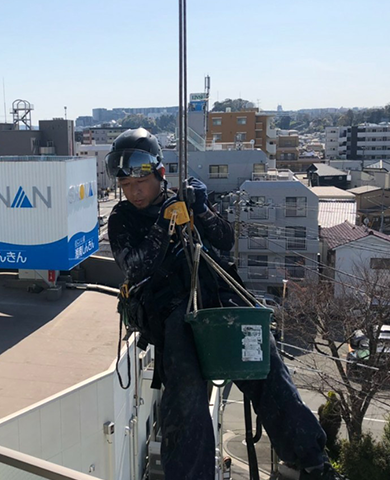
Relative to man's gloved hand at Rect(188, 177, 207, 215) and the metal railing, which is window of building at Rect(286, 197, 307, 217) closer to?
man's gloved hand at Rect(188, 177, 207, 215)

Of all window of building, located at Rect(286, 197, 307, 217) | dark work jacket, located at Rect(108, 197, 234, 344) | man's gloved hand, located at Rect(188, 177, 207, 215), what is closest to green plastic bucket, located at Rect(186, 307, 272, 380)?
dark work jacket, located at Rect(108, 197, 234, 344)

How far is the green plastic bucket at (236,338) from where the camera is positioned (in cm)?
202

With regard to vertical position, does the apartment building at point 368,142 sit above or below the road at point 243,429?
above

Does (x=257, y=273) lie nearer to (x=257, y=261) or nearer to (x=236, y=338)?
→ (x=257, y=261)

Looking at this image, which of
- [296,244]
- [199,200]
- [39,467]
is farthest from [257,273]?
[39,467]

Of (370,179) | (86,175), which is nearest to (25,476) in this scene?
(86,175)

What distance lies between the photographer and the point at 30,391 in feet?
21.1

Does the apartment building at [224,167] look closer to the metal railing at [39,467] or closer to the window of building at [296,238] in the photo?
the window of building at [296,238]

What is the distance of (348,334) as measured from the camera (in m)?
10.8

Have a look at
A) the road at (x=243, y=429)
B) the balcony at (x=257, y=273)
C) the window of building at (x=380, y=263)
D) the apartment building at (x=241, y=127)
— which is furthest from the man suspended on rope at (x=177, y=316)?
the apartment building at (x=241, y=127)

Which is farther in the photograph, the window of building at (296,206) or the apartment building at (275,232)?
the window of building at (296,206)

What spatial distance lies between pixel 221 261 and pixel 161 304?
0.41 m

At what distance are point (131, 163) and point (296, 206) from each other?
17.8 metres

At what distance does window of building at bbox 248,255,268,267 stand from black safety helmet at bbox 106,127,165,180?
56.7ft
